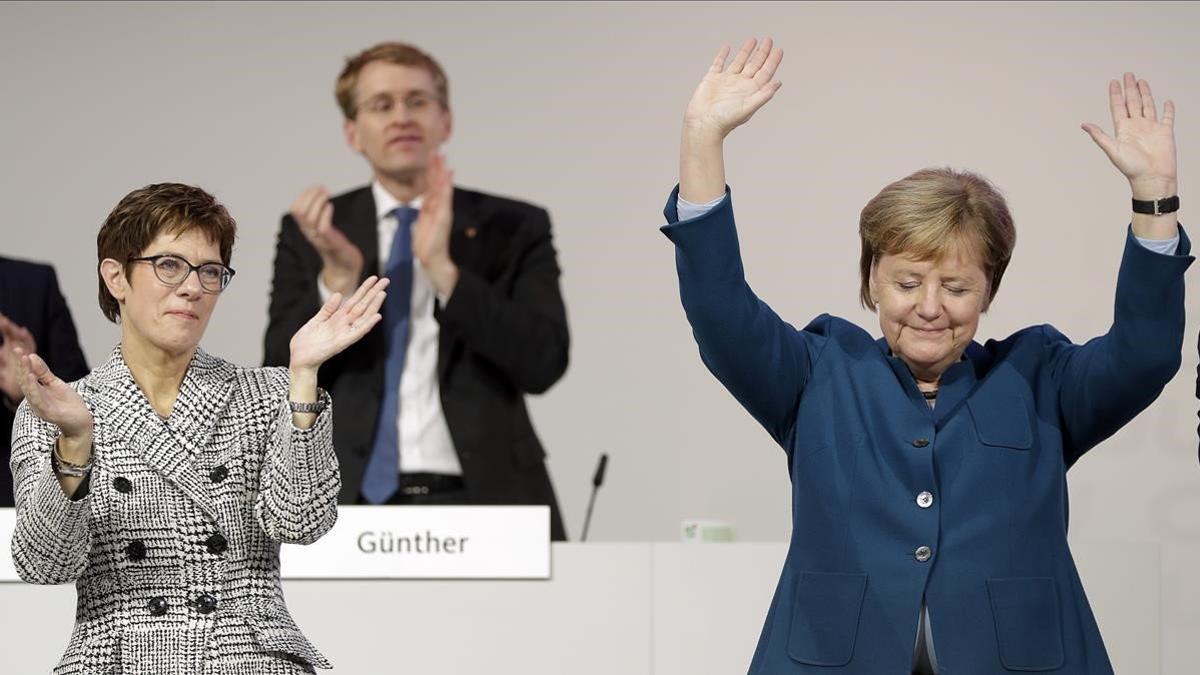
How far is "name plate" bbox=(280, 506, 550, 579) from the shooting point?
13.3 feet

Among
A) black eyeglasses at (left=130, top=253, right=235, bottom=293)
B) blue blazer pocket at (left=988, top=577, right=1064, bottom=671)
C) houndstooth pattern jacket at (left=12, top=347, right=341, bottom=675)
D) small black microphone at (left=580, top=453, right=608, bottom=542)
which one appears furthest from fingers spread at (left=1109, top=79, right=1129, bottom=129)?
small black microphone at (left=580, top=453, right=608, bottom=542)

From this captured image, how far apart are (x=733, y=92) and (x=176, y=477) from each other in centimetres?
100

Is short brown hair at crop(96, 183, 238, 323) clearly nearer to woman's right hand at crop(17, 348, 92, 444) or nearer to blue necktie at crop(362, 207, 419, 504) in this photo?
woman's right hand at crop(17, 348, 92, 444)

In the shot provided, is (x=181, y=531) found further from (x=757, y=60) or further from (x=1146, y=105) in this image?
(x=1146, y=105)

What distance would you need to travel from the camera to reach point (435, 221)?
192 inches

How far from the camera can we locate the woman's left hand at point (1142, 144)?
2252 millimetres

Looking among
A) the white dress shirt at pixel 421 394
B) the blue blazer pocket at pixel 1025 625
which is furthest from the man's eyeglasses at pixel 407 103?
the blue blazer pocket at pixel 1025 625

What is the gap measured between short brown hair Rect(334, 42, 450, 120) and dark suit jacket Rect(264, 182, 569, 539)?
1.00 feet

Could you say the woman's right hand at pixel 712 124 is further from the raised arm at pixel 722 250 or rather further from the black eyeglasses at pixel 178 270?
the black eyeglasses at pixel 178 270

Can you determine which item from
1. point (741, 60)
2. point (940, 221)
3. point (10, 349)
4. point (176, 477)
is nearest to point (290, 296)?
point (10, 349)

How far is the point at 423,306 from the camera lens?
189 inches

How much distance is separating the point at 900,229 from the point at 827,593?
540 millimetres

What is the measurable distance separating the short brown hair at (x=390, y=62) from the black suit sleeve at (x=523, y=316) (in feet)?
1.65

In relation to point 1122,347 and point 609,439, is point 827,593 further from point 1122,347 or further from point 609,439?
point 609,439
